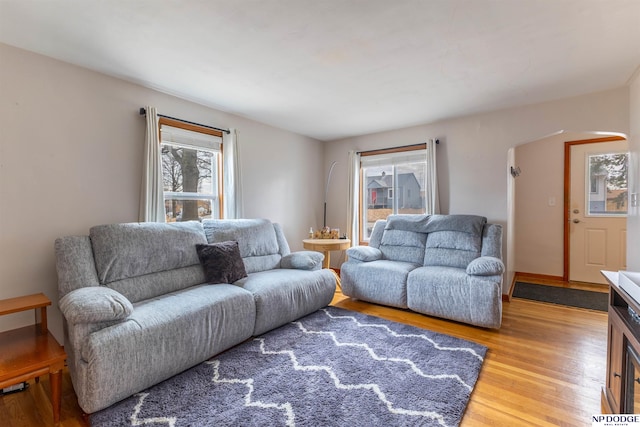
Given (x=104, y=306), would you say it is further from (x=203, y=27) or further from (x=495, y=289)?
(x=495, y=289)

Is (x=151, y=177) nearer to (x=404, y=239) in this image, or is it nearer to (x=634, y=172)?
(x=404, y=239)

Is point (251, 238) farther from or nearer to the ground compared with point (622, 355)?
farther from the ground

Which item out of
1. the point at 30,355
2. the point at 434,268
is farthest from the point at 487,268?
the point at 30,355

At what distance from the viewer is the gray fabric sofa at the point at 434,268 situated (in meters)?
2.72

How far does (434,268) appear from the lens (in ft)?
10.4

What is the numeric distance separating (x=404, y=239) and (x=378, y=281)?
0.73m

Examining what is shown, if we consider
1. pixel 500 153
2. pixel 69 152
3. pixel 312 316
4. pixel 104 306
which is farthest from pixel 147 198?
pixel 500 153

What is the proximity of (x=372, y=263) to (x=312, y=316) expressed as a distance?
0.98 meters

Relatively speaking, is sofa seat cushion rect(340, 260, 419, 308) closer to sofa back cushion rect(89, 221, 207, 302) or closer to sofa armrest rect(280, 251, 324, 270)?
sofa armrest rect(280, 251, 324, 270)

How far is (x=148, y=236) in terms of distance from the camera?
7.94 ft

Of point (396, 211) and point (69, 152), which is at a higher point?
point (69, 152)

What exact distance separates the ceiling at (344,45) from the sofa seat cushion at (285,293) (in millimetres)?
1855

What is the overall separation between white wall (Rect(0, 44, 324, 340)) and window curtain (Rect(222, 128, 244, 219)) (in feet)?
1.88

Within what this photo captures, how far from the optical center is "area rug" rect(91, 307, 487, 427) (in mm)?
1589
